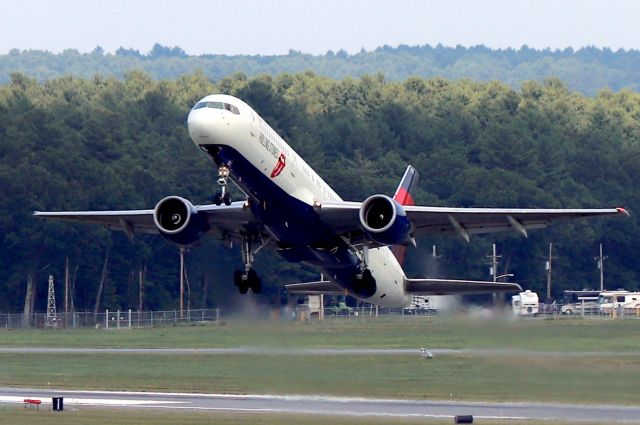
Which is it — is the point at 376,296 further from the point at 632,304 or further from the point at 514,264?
the point at 514,264

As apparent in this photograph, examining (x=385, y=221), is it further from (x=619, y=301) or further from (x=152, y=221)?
(x=619, y=301)

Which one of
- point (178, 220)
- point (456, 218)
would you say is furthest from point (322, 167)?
point (178, 220)

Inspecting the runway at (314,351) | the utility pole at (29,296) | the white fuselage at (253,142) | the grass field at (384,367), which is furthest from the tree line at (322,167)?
the white fuselage at (253,142)

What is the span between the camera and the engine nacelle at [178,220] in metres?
49.0

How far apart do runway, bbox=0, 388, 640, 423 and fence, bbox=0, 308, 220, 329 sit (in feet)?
126

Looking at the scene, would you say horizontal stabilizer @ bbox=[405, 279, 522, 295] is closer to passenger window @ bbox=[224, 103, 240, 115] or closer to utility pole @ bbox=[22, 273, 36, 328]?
passenger window @ bbox=[224, 103, 240, 115]

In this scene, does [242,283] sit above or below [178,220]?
below

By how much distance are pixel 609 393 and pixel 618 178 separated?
94032mm

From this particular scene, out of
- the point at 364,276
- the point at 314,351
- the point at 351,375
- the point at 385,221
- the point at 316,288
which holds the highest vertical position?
the point at 385,221

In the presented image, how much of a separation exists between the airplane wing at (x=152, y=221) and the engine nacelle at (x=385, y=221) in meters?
3.72

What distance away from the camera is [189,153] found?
124125 mm

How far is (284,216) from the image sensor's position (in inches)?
1906

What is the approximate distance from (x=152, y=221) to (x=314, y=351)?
6996 mm

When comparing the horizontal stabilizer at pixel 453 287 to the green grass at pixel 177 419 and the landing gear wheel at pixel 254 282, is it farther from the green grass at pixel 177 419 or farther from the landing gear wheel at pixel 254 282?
the landing gear wheel at pixel 254 282
